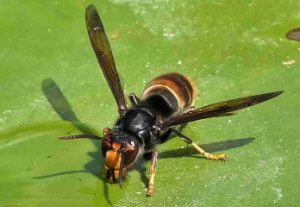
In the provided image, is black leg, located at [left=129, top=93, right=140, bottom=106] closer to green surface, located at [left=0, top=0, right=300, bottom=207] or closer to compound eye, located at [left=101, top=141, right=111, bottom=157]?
green surface, located at [left=0, top=0, right=300, bottom=207]

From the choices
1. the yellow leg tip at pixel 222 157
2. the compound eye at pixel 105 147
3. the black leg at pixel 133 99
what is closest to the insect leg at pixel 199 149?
the yellow leg tip at pixel 222 157

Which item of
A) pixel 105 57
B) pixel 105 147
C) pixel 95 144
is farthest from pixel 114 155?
pixel 105 57

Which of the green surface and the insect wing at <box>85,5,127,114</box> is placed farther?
the insect wing at <box>85,5,127,114</box>

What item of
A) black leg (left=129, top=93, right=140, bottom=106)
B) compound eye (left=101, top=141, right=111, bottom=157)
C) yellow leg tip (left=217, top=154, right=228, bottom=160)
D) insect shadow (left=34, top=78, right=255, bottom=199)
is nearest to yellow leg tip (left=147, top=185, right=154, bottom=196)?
Result: insect shadow (left=34, top=78, right=255, bottom=199)

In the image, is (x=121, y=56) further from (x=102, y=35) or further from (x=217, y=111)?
(x=217, y=111)

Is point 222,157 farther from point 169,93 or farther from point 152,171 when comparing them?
point 169,93

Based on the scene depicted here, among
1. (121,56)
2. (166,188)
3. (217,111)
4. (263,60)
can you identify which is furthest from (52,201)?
(263,60)
